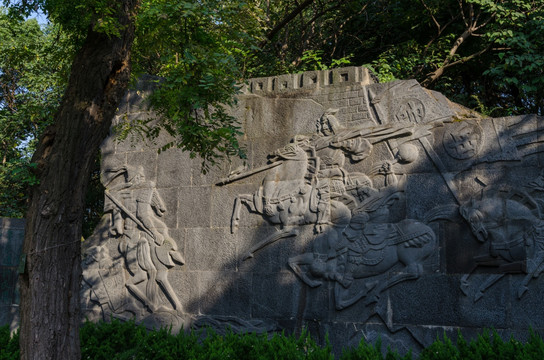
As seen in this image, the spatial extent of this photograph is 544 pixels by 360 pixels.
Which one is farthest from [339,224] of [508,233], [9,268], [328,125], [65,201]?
[9,268]

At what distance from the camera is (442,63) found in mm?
13195

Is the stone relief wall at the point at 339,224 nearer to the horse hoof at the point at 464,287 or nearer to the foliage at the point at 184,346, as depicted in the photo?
the horse hoof at the point at 464,287

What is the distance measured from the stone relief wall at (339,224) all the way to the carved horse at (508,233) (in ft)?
0.05

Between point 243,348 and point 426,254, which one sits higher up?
point 426,254

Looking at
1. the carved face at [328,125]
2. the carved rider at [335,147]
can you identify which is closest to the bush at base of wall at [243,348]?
the carved rider at [335,147]

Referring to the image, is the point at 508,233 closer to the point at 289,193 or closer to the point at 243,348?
the point at 289,193

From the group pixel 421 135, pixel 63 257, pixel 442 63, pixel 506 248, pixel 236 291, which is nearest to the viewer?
pixel 63 257

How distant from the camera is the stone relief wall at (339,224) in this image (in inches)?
323

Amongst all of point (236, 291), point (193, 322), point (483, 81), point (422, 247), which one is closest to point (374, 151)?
point (422, 247)

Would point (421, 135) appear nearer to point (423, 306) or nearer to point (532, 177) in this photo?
point (532, 177)

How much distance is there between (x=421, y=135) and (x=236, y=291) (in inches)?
153

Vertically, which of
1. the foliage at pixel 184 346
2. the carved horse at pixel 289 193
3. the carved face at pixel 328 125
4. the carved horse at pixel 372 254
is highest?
the carved face at pixel 328 125

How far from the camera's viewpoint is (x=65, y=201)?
5820mm

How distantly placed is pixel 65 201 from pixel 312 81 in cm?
529
